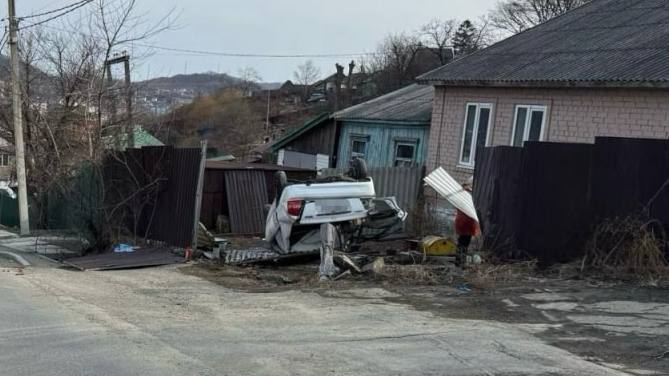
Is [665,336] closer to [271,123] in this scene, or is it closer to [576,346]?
[576,346]

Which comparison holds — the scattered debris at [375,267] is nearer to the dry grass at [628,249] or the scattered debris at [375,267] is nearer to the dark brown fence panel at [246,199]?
the dry grass at [628,249]

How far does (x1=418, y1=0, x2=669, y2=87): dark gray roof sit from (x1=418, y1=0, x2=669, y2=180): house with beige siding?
25mm

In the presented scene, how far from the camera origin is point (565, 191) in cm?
1017

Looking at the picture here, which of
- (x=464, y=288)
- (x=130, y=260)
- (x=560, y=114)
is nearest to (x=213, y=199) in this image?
(x=130, y=260)

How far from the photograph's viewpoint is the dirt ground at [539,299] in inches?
254

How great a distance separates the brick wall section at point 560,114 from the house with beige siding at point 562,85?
19 millimetres

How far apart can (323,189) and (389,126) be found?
9.80m

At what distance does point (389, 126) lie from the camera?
21.2m

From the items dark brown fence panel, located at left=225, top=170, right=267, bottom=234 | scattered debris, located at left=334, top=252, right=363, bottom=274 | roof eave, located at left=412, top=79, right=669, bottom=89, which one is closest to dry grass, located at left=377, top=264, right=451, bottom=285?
scattered debris, located at left=334, top=252, right=363, bottom=274

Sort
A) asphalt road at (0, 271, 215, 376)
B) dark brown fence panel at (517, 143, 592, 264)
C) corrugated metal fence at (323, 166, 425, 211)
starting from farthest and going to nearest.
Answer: corrugated metal fence at (323, 166, 425, 211), dark brown fence panel at (517, 143, 592, 264), asphalt road at (0, 271, 215, 376)

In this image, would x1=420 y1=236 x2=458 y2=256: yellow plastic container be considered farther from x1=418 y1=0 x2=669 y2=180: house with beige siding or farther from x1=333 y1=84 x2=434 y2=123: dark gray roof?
x1=333 y1=84 x2=434 y2=123: dark gray roof

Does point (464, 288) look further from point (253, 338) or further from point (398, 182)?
point (398, 182)

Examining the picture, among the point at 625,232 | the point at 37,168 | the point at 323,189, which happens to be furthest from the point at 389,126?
the point at 37,168

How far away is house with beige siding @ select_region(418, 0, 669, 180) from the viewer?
13.4 meters
